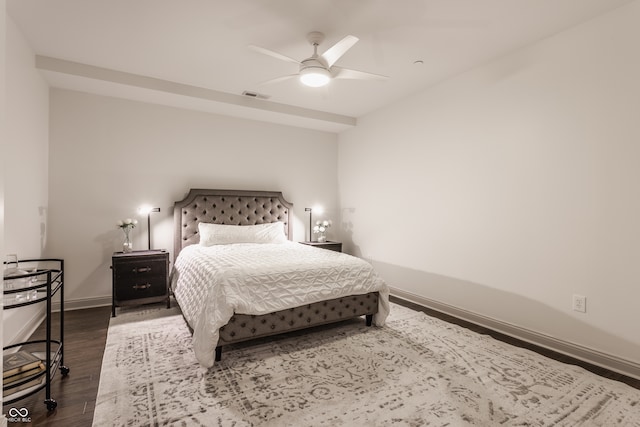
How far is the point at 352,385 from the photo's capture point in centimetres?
223

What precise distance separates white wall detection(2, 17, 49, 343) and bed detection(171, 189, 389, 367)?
133 cm

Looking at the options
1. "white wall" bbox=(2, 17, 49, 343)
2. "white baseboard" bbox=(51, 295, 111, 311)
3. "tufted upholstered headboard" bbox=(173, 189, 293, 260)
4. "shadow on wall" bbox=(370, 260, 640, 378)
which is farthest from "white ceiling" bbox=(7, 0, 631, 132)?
"white baseboard" bbox=(51, 295, 111, 311)

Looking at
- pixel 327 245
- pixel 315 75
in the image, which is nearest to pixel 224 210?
pixel 327 245

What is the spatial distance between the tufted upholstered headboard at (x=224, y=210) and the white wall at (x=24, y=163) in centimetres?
148

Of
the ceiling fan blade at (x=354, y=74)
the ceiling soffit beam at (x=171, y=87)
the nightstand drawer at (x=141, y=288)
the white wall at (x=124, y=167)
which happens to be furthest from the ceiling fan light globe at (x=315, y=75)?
the nightstand drawer at (x=141, y=288)

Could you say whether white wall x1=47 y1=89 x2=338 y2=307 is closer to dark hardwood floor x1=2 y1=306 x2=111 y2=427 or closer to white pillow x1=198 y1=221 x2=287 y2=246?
white pillow x1=198 y1=221 x2=287 y2=246

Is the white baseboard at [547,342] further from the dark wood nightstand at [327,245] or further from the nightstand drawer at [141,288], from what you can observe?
the nightstand drawer at [141,288]

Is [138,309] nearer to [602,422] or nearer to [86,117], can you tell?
[86,117]

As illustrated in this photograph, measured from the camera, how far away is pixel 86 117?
3973 mm

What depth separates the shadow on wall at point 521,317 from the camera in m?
2.52

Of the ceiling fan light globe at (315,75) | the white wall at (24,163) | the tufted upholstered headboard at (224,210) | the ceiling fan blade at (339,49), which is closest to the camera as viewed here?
the ceiling fan blade at (339,49)

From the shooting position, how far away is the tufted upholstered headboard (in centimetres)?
446

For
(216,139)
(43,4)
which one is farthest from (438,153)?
(43,4)

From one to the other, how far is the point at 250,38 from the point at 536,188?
10.1 feet
